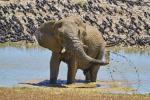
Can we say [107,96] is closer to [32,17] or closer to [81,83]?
[81,83]

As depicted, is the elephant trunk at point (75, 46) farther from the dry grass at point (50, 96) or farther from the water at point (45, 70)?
the dry grass at point (50, 96)

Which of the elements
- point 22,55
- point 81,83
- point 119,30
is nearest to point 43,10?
point 119,30

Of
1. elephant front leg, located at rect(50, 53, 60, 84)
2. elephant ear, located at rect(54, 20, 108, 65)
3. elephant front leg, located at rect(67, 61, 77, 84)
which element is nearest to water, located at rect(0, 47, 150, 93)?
elephant front leg, located at rect(50, 53, 60, 84)

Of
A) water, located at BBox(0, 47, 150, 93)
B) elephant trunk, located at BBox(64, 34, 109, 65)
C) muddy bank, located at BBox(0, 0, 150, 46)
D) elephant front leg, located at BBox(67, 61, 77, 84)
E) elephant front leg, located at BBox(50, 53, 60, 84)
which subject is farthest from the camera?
muddy bank, located at BBox(0, 0, 150, 46)

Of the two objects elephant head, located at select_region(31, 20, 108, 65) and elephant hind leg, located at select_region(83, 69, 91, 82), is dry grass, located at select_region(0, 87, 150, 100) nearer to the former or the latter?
elephant head, located at select_region(31, 20, 108, 65)

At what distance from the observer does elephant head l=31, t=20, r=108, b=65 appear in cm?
2447

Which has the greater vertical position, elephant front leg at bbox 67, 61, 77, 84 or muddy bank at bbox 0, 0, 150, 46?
muddy bank at bbox 0, 0, 150, 46

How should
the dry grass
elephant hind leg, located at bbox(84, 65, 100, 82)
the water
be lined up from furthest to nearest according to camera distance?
elephant hind leg, located at bbox(84, 65, 100, 82)
the water
the dry grass

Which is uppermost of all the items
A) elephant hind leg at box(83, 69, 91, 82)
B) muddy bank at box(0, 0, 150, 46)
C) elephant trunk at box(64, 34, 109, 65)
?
muddy bank at box(0, 0, 150, 46)

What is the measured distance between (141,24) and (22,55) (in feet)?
70.4

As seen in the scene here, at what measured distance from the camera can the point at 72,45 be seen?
2442cm

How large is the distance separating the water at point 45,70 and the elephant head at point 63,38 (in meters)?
1.90

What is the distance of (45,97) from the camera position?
20.0 meters

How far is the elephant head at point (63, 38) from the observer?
963 inches
